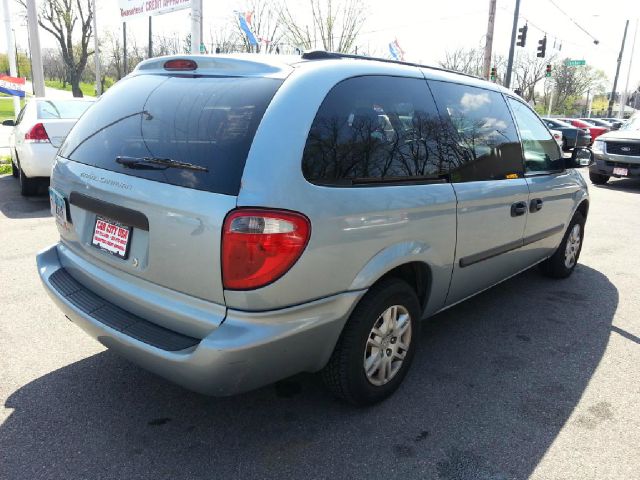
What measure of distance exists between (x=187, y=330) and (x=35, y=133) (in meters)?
6.46

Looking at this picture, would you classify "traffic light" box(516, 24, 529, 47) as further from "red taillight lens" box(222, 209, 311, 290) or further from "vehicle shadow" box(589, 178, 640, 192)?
"red taillight lens" box(222, 209, 311, 290)

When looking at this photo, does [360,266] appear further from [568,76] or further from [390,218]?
[568,76]

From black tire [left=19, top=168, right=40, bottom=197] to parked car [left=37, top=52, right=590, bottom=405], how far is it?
5.56 meters

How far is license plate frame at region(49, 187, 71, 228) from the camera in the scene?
271 cm

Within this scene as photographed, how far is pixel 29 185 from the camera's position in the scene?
7695 mm

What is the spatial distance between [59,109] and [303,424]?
23.8 ft

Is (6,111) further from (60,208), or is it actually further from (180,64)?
(180,64)

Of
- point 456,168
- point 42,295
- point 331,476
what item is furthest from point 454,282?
point 42,295

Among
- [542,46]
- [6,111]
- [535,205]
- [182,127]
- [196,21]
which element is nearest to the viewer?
[182,127]

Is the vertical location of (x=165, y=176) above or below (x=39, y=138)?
above

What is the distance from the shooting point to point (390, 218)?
2.42 meters

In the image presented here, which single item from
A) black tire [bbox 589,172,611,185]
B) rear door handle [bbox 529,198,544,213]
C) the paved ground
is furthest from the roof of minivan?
black tire [bbox 589,172,611,185]

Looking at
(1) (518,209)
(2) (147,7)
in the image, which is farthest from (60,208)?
(2) (147,7)

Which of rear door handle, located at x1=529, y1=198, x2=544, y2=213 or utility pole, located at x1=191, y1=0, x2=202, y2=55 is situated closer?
rear door handle, located at x1=529, y1=198, x2=544, y2=213
